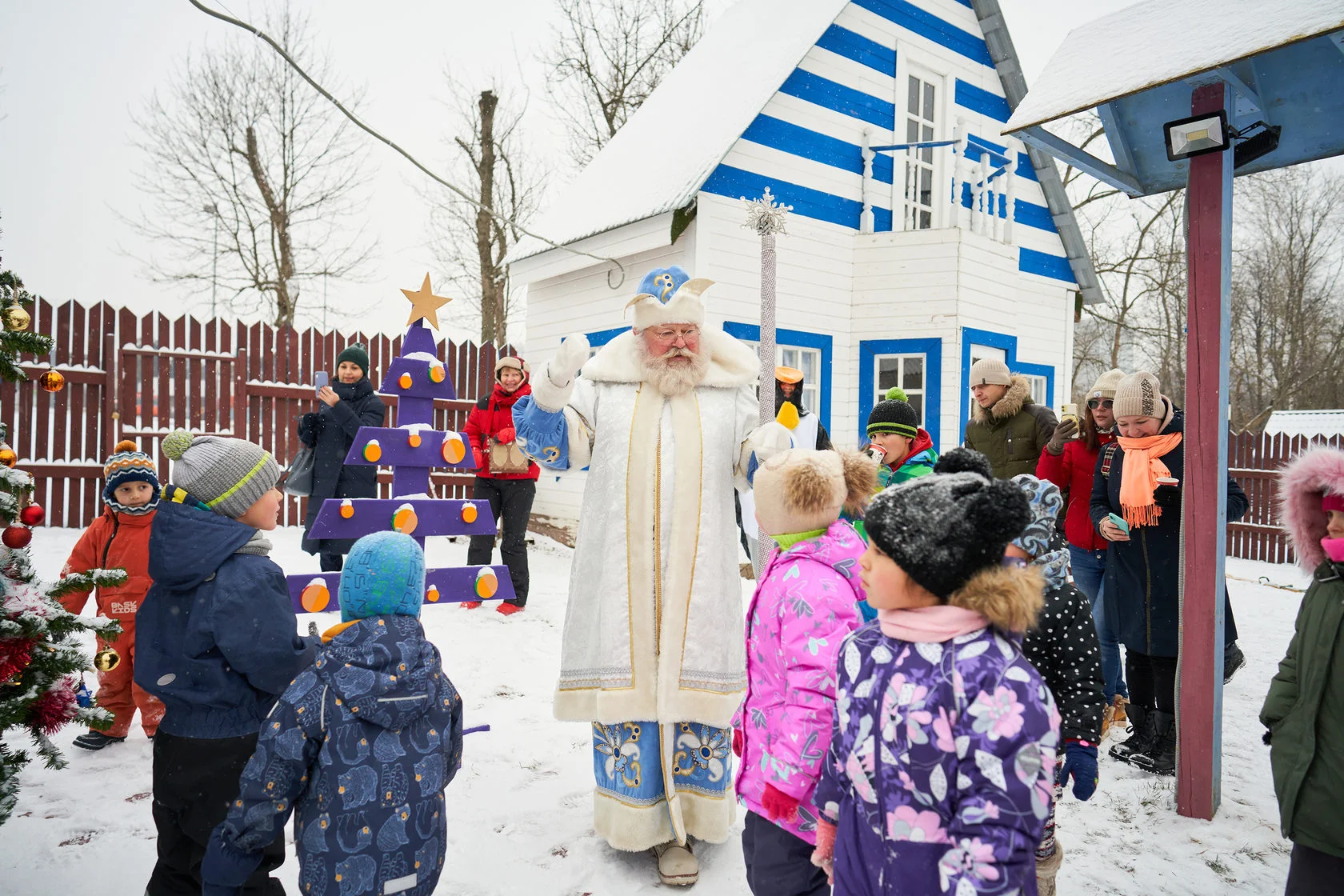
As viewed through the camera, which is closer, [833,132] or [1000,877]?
[1000,877]

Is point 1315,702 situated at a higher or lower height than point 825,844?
higher

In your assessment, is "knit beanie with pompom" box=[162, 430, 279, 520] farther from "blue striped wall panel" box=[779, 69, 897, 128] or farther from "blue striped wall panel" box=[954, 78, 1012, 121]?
"blue striped wall panel" box=[954, 78, 1012, 121]

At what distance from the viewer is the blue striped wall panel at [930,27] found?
948cm

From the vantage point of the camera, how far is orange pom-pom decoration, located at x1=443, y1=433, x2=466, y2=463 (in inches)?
152

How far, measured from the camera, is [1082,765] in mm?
2311

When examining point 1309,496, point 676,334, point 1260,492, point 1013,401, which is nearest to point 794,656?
point 676,334

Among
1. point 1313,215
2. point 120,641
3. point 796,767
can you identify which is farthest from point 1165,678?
point 1313,215

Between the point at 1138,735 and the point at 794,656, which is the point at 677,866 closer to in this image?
the point at 794,656

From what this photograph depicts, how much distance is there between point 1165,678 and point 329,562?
5637 millimetres

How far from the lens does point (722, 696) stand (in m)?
2.83

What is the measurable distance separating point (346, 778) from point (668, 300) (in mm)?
1977

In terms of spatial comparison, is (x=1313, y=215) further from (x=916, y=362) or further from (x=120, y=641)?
(x=120, y=641)

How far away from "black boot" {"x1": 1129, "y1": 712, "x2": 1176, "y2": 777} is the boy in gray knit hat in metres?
3.83

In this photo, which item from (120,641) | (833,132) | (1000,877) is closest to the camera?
(1000,877)
